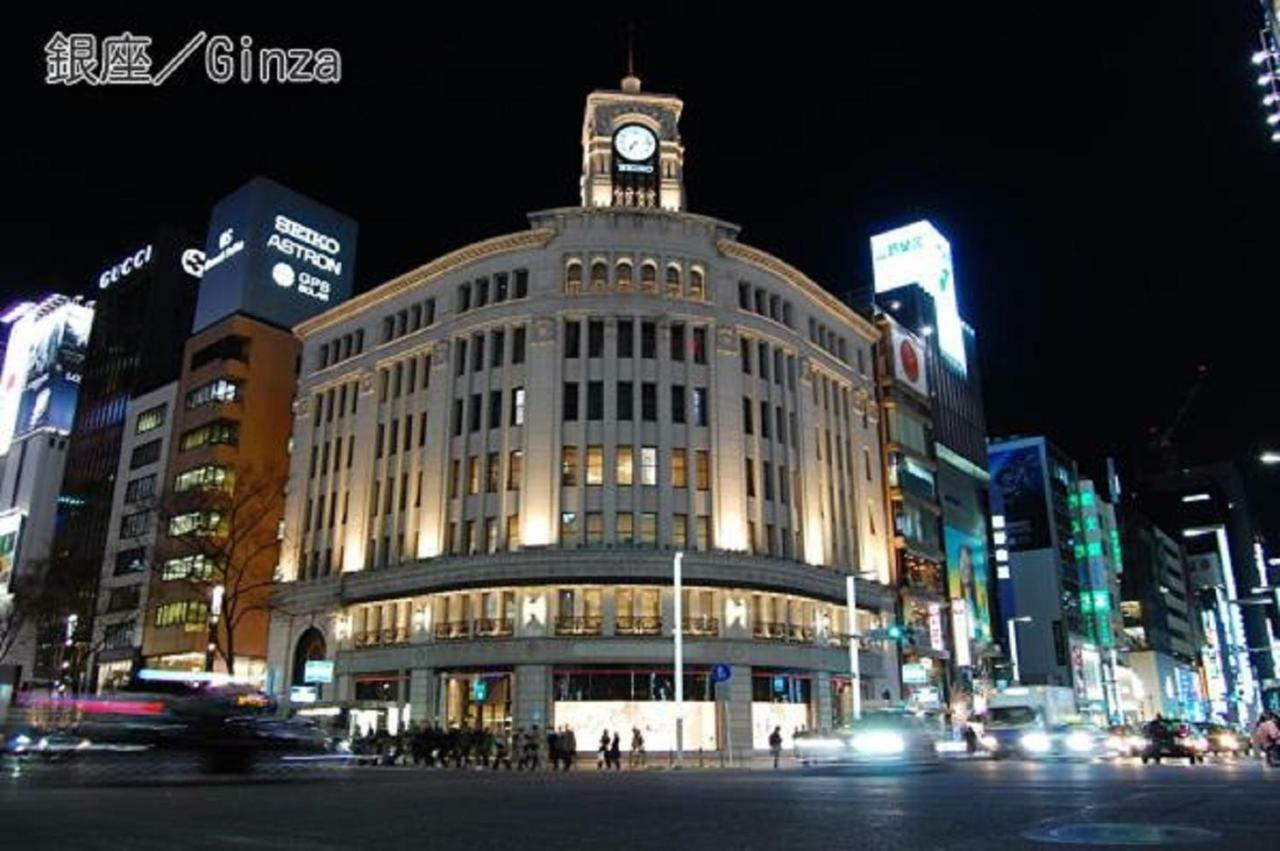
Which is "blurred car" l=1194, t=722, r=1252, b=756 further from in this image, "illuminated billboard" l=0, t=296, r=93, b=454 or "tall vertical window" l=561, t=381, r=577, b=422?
"illuminated billboard" l=0, t=296, r=93, b=454

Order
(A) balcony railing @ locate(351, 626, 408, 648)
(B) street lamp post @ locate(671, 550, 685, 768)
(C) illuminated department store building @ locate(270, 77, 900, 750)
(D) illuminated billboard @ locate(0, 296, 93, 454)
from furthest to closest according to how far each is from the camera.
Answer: (D) illuminated billboard @ locate(0, 296, 93, 454) → (A) balcony railing @ locate(351, 626, 408, 648) → (C) illuminated department store building @ locate(270, 77, 900, 750) → (B) street lamp post @ locate(671, 550, 685, 768)

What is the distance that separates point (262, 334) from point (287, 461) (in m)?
10.4

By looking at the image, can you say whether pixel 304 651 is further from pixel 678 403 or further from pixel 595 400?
pixel 678 403

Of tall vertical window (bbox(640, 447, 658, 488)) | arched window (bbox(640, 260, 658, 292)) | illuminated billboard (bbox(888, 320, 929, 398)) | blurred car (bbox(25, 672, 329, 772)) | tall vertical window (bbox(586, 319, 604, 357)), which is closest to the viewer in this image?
blurred car (bbox(25, 672, 329, 772))

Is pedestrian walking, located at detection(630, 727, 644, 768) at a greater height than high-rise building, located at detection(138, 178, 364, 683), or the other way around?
high-rise building, located at detection(138, 178, 364, 683)

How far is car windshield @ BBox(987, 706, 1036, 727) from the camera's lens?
128 ft

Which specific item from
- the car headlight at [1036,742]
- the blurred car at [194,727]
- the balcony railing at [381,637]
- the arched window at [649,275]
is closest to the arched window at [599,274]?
the arched window at [649,275]

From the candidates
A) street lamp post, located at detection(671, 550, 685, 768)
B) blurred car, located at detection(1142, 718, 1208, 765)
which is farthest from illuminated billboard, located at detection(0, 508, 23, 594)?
blurred car, located at detection(1142, 718, 1208, 765)

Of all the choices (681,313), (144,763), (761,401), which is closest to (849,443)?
(761,401)

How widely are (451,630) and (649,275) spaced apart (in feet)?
72.7

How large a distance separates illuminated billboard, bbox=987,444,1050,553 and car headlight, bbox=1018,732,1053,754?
224 ft

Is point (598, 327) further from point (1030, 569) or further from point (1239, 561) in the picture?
point (1239, 561)

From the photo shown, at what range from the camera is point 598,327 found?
176ft

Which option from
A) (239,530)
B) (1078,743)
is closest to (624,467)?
(1078,743)
